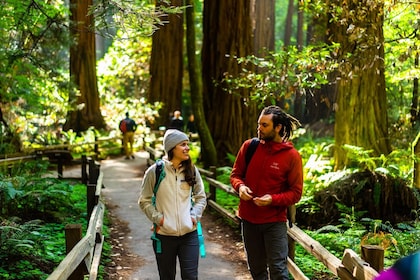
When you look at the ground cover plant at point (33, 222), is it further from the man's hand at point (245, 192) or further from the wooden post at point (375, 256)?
the wooden post at point (375, 256)

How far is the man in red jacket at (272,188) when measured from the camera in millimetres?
4766

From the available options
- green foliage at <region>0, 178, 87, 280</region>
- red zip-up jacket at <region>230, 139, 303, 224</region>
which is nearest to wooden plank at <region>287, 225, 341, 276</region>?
red zip-up jacket at <region>230, 139, 303, 224</region>

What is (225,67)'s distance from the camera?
46.8 feet

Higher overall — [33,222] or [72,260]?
[72,260]

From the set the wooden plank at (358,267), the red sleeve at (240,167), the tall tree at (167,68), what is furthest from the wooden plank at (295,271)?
the tall tree at (167,68)

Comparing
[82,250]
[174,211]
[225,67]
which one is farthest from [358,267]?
[225,67]

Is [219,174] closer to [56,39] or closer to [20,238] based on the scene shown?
[56,39]

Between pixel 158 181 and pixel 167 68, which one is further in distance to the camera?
pixel 167 68

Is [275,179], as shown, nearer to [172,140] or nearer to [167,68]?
[172,140]

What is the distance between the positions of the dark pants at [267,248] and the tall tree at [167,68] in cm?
2080

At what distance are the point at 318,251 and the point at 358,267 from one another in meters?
1.29

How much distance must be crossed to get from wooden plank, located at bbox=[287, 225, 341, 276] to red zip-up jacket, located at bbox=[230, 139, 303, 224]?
590 mm

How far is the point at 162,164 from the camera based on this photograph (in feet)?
15.5

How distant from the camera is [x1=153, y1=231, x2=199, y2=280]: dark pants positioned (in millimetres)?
4668
